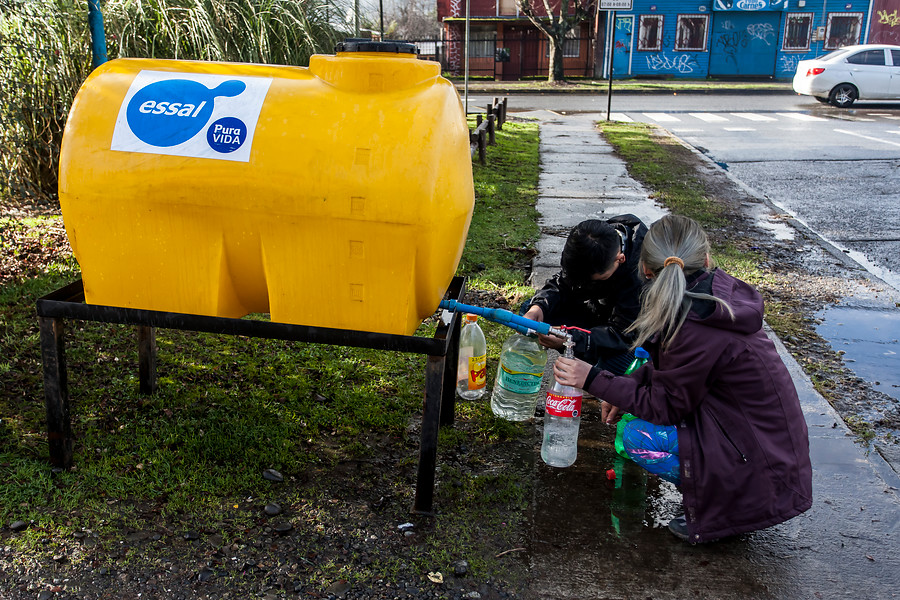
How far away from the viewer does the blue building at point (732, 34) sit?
2906 centimetres

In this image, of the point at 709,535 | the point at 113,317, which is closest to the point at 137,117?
the point at 113,317

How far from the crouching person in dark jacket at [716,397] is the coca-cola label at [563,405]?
42 centimetres

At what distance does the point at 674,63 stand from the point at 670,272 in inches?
1185

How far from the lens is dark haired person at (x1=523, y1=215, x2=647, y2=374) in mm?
3277

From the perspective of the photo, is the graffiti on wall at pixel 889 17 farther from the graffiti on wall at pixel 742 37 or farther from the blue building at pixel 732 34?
the graffiti on wall at pixel 742 37

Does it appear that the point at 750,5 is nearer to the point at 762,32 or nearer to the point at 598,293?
the point at 762,32

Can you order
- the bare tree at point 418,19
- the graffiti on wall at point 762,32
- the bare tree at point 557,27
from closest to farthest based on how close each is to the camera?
the bare tree at point 557,27
the graffiti on wall at point 762,32
the bare tree at point 418,19

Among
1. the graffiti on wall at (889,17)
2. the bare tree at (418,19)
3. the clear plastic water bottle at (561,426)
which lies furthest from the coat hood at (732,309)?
the bare tree at (418,19)

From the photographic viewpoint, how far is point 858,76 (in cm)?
1834

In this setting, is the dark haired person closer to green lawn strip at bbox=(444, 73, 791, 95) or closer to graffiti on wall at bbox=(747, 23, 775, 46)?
green lawn strip at bbox=(444, 73, 791, 95)

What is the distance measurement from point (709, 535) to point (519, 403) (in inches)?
49.5

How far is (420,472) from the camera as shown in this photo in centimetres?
281

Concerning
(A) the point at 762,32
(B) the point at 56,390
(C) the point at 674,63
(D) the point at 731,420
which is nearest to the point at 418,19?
(C) the point at 674,63

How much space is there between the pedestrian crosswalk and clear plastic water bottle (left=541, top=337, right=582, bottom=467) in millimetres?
13613
